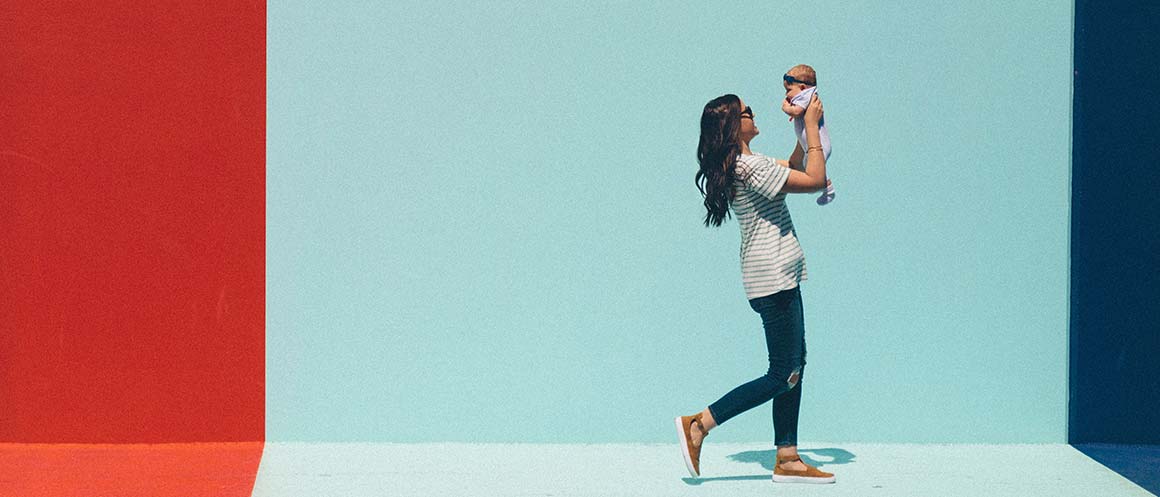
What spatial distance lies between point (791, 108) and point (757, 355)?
43.0 inches

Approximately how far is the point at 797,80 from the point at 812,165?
35 cm

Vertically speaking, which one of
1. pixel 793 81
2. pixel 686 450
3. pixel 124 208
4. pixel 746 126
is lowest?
pixel 686 450

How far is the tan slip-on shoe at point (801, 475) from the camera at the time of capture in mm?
4484

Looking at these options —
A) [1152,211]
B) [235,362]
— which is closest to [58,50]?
[235,362]

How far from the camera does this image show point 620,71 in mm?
5059

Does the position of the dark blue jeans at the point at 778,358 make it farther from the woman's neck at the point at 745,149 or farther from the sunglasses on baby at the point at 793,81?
the sunglasses on baby at the point at 793,81

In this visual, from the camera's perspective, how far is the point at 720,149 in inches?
173

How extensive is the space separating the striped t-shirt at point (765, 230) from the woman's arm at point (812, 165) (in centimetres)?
4

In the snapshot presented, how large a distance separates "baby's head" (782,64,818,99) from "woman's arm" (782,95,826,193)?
10 cm

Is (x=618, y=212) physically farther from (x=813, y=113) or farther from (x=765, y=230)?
(x=813, y=113)

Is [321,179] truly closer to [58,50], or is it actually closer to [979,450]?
[58,50]

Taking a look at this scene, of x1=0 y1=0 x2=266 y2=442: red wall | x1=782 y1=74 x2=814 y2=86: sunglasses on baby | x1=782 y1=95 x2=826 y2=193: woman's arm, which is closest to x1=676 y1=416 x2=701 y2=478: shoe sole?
x1=782 y1=95 x2=826 y2=193: woman's arm

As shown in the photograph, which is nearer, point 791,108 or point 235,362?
point 791,108

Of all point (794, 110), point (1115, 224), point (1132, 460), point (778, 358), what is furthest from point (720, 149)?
point (1132, 460)
